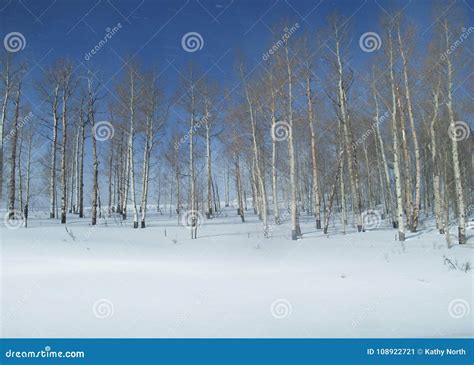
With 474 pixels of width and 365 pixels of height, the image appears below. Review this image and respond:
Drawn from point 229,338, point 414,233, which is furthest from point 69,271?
point 414,233

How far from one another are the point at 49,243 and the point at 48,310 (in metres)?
5.55

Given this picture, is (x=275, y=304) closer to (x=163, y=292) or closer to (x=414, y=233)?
(x=163, y=292)

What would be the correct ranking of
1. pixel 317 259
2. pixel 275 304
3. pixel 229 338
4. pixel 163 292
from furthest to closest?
pixel 317 259 → pixel 163 292 → pixel 275 304 → pixel 229 338

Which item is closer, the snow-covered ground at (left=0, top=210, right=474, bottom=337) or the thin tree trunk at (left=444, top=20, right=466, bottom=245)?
the snow-covered ground at (left=0, top=210, right=474, bottom=337)

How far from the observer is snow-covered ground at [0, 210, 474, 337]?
180 inches

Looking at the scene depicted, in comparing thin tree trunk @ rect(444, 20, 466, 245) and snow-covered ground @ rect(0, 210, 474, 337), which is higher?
thin tree trunk @ rect(444, 20, 466, 245)

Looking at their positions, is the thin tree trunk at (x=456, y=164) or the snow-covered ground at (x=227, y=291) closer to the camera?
the snow-covered ground at (x=227, y=291)

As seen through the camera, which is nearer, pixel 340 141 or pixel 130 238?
pixel 130 238

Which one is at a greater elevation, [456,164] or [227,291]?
[456,164]

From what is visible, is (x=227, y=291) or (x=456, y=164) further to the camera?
(x=456, y=164)

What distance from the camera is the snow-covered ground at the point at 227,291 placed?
4570mm

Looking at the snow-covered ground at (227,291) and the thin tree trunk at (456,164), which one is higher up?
the thin tree trunk at (456,164)

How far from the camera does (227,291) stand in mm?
5953

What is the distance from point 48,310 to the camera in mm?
4930
